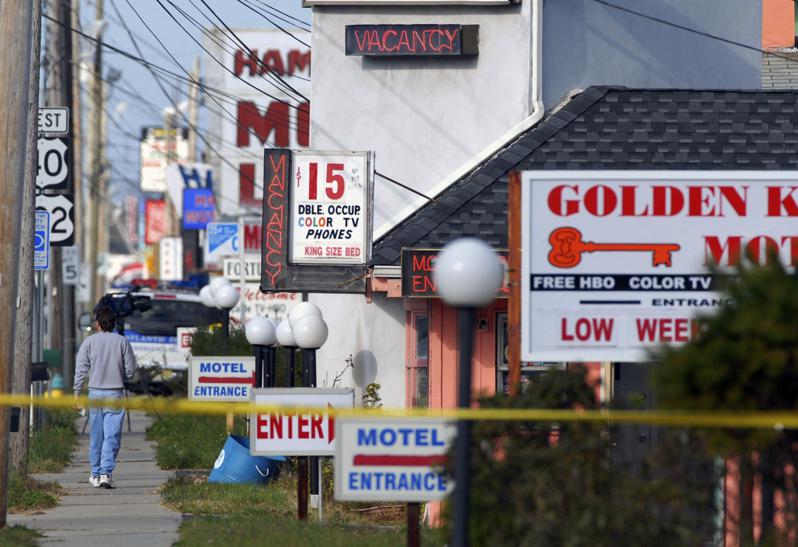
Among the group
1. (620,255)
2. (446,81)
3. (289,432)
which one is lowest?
(289,432)

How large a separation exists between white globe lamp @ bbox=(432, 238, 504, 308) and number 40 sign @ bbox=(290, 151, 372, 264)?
24.9 feet

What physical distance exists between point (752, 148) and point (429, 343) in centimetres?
340

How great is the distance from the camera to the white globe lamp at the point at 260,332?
48.6 ft

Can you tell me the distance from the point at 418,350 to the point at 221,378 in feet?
9.68

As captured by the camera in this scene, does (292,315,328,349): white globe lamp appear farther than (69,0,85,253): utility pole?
No

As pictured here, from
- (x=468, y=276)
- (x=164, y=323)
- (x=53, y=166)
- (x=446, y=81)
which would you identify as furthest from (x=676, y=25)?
(x=164, y=323)

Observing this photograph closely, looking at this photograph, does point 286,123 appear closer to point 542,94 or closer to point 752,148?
point 542,94

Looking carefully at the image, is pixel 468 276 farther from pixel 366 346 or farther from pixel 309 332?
pixel 366 346

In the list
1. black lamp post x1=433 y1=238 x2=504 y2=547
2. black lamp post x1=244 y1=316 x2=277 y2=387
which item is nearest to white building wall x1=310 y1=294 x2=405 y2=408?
black lamp post x1=244 y1=316 x2=277 y2=387

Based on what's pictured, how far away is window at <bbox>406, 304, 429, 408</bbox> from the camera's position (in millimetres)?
14172

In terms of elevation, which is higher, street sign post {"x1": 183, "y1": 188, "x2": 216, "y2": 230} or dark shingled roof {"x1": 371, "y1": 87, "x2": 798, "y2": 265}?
street sign post {"x1": 183, "y1": 188, "x2": 216, "y2": 230}

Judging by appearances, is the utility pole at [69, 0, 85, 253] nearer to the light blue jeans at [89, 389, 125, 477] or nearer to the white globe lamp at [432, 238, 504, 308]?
the light blue jeans at [89, 389, 125, 477]

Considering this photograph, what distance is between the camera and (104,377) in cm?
1470

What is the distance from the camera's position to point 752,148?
14.0 m
